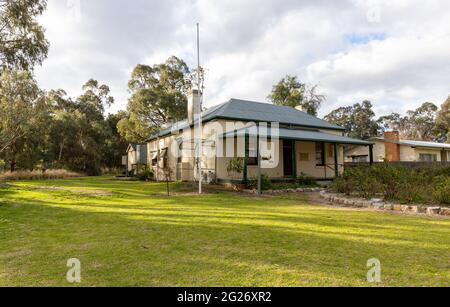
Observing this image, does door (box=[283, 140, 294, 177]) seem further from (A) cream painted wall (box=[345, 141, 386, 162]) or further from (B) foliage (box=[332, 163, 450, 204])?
(A) cream painted wall (box=[345, 141, 386, 162])

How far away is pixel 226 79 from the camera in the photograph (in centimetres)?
2327

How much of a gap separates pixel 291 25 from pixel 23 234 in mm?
11412

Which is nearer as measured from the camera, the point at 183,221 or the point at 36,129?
the point at 183,221

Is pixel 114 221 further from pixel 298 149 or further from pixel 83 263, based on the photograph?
pixel 298 149

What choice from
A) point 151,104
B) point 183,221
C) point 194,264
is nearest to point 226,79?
point 151,104

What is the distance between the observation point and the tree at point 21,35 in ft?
46.0

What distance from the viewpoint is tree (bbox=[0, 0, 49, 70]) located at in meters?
14.0

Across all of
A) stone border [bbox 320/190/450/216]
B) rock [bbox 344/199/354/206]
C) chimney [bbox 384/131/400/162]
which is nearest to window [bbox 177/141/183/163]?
stone border [bbox 320/190/450/216]

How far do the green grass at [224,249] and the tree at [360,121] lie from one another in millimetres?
47288

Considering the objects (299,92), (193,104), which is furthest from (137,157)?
(299,92)

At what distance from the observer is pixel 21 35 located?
1502 centimetres

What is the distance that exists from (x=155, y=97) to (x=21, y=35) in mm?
16495

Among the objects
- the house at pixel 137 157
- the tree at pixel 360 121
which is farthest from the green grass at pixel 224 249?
the tree at pixel 360 121

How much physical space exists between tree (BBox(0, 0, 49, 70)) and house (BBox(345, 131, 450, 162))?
2582 cm
